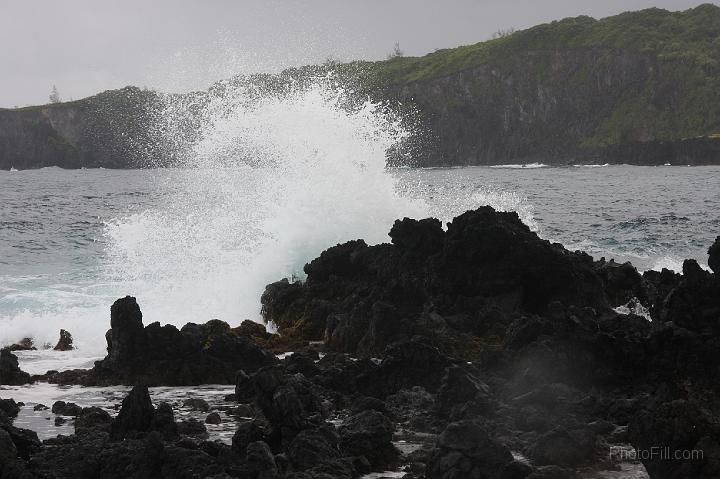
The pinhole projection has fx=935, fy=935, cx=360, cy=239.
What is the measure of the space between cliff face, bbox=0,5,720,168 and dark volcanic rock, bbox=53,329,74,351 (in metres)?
132

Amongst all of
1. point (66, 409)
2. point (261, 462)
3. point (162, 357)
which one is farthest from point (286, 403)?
point (162, 357)

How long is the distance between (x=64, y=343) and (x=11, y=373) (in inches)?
177

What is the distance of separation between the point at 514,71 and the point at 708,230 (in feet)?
432

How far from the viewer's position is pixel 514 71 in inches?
6806

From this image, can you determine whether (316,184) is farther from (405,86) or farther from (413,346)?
(405,86)

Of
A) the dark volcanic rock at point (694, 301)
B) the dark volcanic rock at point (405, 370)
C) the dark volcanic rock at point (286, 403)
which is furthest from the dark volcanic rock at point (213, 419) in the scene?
the dark volcanic rock at point (694, 301)

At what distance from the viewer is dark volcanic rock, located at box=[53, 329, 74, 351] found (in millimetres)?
22453

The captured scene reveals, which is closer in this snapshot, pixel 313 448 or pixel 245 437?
pixel 313 448

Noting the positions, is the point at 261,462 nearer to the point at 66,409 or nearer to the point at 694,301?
the point at 66,409

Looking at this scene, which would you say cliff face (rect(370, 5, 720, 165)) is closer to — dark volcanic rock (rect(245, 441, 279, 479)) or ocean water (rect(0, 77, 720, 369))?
ocean water (rect(0, 77, 720, 369))

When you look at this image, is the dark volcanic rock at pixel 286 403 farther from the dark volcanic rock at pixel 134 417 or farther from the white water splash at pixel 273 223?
the white water splash at pixel 273 223

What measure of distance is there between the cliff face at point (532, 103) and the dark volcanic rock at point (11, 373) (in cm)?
13605

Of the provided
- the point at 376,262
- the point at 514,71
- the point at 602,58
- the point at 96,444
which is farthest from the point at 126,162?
the point at 96,444

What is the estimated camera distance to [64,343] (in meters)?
22.6
